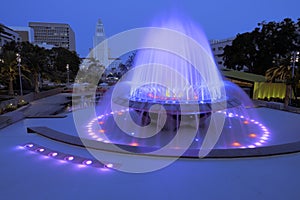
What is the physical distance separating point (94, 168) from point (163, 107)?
3341 millimetres

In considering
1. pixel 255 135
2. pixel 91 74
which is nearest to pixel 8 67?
pixel 255 135

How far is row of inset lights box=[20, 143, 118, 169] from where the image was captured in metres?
5.06

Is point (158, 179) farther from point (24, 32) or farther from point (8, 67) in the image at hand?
point (24, 32)

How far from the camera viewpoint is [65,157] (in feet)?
18.0

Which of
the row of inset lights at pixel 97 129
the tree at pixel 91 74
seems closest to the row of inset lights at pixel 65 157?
the row of inset lights at pixel 97 129

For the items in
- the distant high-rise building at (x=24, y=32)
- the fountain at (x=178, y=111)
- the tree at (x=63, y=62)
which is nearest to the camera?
the fountain at (x=178, y=111)

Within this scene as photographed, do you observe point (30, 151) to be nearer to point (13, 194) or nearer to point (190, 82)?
point (13, 194)

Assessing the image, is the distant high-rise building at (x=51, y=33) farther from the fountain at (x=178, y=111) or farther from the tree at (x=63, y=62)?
the fountain at (x=178, y=111)

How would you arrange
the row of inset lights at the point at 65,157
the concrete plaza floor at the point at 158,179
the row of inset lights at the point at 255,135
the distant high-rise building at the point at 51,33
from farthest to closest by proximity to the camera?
the distant high-rise building at the point at 51,33 → the row of inset lights at the point at 255,135 → the row of inset lights at the point at 65,157 → the concrete plaza floor at the point at 158,179

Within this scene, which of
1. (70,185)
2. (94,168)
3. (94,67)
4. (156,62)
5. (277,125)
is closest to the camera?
(70,185)

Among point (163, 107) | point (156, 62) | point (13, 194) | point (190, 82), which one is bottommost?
point (13, 194)

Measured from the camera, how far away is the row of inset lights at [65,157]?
16.6ft

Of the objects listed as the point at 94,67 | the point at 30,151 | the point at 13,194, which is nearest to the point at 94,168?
the point at 13,194

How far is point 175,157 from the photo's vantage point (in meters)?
5.34
